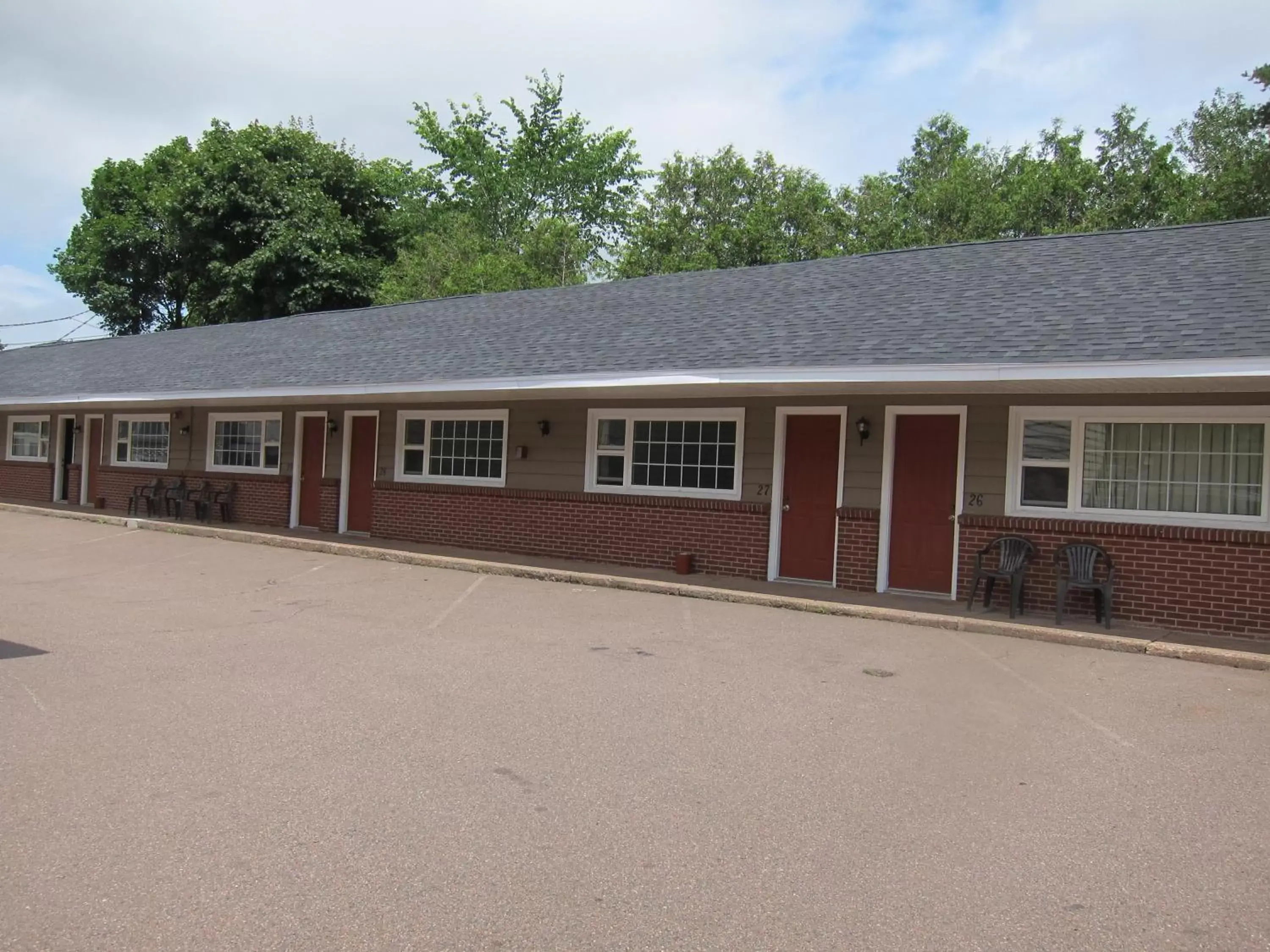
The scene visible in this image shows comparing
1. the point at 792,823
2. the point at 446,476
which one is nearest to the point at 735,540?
the point at 446,476

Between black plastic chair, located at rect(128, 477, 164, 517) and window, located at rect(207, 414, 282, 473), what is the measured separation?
143cm

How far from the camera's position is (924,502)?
11461mm

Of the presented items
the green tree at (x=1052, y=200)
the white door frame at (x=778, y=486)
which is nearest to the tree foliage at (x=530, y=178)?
the green tree at (x=1052, y=200)

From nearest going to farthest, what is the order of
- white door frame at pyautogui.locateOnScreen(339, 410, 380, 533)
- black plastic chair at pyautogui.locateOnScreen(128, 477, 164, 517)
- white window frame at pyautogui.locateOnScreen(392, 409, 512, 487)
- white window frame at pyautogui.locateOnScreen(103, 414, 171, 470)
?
white window frame at pyautogui.locateOnScreen(392, 409, 512, 487)
white door frame at pyautogui.locateOnScreen(339, 410, 380, 533)
black plastic chair at pyautogui.locateOnScreen(128, 477, 164, 517)
white window frame at pyautogui.locateOnScreen(103, 414, 171, 470)

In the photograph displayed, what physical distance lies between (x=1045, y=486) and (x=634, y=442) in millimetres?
5353

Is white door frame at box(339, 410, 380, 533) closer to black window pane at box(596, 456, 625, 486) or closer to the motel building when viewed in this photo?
the motel building

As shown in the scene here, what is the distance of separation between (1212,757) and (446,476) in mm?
12030

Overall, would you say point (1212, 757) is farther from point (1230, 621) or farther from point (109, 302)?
point (109, 302)

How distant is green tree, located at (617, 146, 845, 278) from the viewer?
110 ft

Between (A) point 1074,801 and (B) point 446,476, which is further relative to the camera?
(B) point 446,476

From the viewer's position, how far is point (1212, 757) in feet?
18.5

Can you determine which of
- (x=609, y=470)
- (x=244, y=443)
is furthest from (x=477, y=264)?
(x=609, y=470)

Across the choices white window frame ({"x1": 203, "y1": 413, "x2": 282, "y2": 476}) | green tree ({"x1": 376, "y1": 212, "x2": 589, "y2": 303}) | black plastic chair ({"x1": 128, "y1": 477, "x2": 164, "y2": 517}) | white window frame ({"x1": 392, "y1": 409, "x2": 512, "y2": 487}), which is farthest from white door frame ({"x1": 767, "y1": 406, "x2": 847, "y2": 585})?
green tree ({"x1": 376, "y1": 212, "x2": 589, "y2": 303})

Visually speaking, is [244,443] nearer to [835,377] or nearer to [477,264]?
[835,377]
